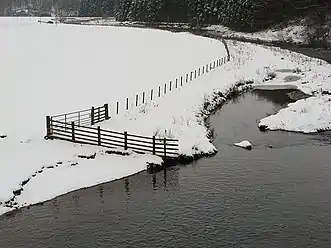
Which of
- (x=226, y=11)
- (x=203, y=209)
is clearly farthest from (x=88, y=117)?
(x=226, y=11)

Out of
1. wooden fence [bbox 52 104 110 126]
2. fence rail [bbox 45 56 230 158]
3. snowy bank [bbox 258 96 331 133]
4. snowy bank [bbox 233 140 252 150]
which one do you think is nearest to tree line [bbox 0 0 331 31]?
snowy bank [bbox 258 96 331 133]

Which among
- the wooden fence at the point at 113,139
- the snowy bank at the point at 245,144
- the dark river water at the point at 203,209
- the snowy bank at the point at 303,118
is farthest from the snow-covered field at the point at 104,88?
the snowy bank at the point at 303,118

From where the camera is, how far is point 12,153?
93.1 ft

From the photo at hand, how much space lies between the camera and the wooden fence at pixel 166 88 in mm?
40294

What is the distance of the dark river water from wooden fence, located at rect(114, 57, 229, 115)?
1259 centimetres

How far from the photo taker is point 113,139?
30562 mm

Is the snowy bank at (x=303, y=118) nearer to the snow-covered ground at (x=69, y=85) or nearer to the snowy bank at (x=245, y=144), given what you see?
the snowy bank at (x=245, y=144)

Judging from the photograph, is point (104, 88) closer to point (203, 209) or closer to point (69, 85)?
point (69, 85)

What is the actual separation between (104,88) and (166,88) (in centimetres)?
640

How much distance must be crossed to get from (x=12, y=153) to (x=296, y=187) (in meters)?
16.4

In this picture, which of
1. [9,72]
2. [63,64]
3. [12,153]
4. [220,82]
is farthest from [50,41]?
[12,153]

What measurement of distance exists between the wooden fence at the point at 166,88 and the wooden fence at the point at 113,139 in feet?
21.7

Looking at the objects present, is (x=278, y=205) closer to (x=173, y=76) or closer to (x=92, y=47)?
(x=173, y=76)

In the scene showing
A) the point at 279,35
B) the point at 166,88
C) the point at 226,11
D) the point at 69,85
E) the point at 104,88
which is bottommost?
the point at 69,85
